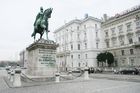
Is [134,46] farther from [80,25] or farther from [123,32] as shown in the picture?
[80,25]

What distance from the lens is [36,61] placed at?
17.3m

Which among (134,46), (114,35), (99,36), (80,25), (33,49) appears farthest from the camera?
(80,25)

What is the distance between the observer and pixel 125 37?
54.0m

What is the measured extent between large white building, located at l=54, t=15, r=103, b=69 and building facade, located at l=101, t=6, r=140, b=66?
13.9 ft

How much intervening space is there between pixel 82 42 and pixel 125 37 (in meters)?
18.2

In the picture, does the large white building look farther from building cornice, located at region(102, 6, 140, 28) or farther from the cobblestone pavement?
the cobblestone pavement

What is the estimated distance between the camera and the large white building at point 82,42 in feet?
209

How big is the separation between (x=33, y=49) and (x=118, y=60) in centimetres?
4140

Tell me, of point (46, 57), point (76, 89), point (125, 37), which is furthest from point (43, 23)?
point (125, 37)

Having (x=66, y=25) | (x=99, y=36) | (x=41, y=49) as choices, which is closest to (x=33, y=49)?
(x=41, y=49)

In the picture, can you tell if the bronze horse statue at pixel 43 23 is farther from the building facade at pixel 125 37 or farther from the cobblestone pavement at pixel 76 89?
the building facade at pixel 125 37

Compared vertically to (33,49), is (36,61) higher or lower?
lower

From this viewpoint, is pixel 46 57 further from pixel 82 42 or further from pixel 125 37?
pixel 82 42

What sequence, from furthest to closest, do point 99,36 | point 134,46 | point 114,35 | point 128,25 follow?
point 99,36, point 114,35, point 128,25, point 134,46
